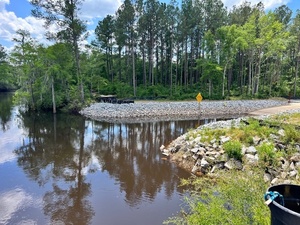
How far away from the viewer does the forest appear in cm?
2259

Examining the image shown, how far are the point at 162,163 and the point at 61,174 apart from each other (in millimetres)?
3709

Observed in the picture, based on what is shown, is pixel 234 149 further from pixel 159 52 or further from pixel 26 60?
pixel 159 52

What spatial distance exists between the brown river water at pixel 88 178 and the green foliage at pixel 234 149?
159cm

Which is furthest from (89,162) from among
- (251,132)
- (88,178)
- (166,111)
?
(166,111)

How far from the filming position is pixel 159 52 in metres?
36.2

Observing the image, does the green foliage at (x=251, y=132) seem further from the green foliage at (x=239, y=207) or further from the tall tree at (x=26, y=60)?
the tall tree at (x=26, y=60)

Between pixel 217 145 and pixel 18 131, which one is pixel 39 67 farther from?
pixel 217 145

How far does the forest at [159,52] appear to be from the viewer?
22.6 meters

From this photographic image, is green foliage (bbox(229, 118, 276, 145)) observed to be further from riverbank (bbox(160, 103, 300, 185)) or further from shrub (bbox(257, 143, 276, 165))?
shrub (bbox(257, 143, 276, 165))

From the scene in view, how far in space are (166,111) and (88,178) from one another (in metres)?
14.6

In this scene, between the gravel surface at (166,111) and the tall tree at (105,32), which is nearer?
the gravel surface at (166,111)

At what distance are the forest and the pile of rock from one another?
650 inches

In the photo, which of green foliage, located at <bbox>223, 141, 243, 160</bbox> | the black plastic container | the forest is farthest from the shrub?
the forest

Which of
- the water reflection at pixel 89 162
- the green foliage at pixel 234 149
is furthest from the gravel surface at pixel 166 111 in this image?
the green foliage at pixel 234 149
